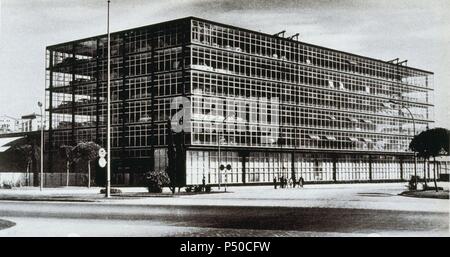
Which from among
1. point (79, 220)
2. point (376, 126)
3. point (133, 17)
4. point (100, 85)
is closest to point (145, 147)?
point (100, 85)

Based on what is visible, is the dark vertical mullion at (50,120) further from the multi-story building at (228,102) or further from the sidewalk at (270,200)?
the sidewalk at (270,200)

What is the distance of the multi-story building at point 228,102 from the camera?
66.1 metres

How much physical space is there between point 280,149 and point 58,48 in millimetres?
32276

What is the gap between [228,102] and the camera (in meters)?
67.8

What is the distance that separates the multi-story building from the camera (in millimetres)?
66125

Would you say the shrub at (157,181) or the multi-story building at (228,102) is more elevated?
the multi-story building at (228,102)

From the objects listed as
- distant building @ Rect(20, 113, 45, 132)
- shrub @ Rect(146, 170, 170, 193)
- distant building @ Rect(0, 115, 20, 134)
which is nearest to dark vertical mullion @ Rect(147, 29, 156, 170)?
shrub @ Rect(146, 170, 170, 193)

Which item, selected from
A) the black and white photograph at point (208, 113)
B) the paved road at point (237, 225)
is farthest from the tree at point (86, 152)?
the paved road at point (237, 225)

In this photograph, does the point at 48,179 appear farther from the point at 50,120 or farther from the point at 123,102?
the point at 123,102

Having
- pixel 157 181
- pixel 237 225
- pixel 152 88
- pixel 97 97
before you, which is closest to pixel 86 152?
pixel 152 88

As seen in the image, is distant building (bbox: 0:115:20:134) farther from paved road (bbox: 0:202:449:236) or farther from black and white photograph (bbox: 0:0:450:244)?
Answer: paved road (bbox: 0:202:449:236)

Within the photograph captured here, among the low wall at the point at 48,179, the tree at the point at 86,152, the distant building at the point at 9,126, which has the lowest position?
the low wall at the point at 48,179
